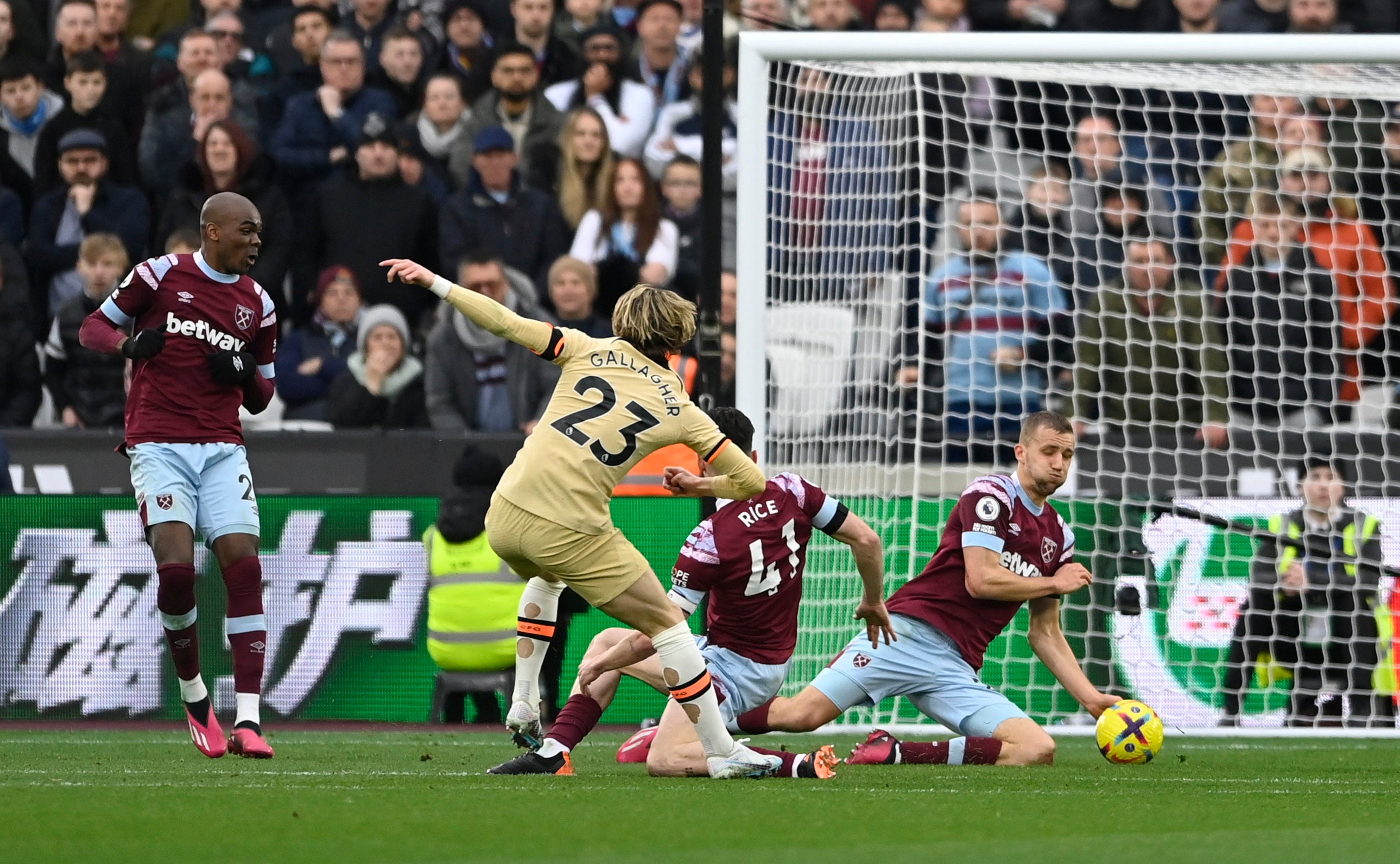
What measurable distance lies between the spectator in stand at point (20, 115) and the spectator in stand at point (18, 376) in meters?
1.52

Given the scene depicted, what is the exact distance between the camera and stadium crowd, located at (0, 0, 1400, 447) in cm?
1157

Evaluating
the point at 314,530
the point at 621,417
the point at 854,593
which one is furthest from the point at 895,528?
the point at 621,417

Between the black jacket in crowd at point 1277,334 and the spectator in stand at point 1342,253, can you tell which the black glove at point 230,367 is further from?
the spectator in stand at point 1342,253

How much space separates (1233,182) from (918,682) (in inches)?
213

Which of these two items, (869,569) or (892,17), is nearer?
(869,569)

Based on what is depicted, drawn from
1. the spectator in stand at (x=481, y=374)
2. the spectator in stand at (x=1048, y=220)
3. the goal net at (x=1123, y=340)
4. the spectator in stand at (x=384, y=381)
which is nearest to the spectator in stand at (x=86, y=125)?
the spectator in stand at (x=384, y=381)

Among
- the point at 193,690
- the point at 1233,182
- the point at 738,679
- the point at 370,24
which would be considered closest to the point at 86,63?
the point at 370,24

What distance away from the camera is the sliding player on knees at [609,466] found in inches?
254

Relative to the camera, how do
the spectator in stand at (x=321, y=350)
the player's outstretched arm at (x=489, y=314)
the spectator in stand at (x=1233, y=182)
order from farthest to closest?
the spectator in stand at (x=321, y=350) < the spectator in stand at (x=1233, y=182) < the player's outstretched arm at (x=489, y=314)

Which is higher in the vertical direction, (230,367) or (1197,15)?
(1197,15)

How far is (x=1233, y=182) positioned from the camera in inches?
467

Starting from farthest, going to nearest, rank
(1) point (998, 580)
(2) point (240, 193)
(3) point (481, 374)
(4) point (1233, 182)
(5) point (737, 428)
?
(2) point (240, 193)
(3) point (481, 374)
(4) point (1233, 182)
(1) point (998, 580)
(5) point (737, 428)

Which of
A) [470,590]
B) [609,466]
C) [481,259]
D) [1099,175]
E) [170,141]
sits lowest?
[470,590]

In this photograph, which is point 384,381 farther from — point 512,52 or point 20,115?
point 20,115
